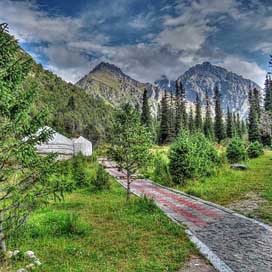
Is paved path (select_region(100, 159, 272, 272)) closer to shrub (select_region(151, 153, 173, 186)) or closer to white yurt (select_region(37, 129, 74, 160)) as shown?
shrub (select_region(151, 153, 173, 186))

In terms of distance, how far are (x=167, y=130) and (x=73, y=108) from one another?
3202 centimetres

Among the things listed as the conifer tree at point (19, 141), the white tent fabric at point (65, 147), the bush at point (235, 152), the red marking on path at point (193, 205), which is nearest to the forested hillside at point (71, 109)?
the white tent fabric at point (65, 147)

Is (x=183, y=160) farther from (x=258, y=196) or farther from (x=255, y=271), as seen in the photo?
(x=255, y=271)

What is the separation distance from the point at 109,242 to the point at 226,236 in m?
3.17

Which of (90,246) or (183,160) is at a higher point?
(183,160)

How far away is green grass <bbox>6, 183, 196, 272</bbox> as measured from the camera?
6.84 metres

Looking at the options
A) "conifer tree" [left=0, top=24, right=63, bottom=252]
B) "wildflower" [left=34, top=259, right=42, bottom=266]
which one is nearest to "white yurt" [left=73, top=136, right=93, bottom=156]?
"conifer tree" [left=0, top=24, right=63, bottom=252]

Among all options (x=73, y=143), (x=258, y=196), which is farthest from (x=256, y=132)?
(x=258, y=196)

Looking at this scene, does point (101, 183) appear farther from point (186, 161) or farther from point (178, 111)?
point (178, 111)

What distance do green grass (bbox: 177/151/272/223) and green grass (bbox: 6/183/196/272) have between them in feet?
13.4

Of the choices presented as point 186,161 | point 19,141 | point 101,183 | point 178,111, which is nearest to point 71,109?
point 178,111

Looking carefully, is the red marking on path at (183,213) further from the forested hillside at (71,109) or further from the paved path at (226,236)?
the forested hillside at (71,109)

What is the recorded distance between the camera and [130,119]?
52.0 ft

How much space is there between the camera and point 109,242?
8484 millimetres
